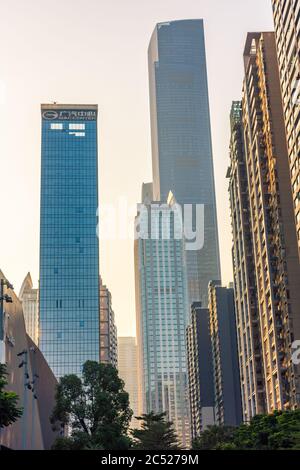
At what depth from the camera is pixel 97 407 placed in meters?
71.9

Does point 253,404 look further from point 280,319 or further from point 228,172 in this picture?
point 228,172

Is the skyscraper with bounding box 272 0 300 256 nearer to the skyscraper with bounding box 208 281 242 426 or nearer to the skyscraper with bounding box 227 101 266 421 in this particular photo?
the skyscraper with bounding box 227 101 266 421

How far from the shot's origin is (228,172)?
471 feet

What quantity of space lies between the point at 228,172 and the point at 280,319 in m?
48.1

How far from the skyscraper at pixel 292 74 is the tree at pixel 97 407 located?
26.8m

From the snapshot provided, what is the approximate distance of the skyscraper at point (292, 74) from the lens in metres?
82.6

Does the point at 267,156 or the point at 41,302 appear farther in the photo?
the point at 41,302

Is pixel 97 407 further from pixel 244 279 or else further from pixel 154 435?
pixel 244 279

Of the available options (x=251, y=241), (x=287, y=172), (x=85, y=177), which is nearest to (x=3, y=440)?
(x=287, y=172)

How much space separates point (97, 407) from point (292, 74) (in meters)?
42.7

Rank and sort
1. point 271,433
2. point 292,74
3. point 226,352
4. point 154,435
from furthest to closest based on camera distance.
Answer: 1. point 226,352
2. point 154,435
3. point 292,74
4. point 271,433

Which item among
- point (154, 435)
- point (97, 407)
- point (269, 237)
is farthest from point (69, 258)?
point (97, 407)

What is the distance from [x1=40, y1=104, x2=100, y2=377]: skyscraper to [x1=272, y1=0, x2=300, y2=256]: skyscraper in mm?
106393

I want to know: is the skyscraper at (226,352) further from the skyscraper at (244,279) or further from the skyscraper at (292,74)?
the skyscraper at (292,74)
